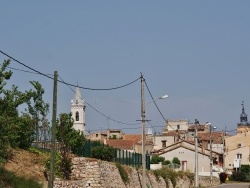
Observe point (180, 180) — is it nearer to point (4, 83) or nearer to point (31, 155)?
point (31, 155)

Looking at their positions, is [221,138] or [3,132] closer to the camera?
[3,132]

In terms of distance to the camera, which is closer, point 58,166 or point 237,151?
point 58,166

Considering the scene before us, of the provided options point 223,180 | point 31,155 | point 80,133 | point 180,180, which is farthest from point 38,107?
point 223,180

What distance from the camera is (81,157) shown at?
125ft

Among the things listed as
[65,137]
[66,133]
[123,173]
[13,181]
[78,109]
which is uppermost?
[78,109]

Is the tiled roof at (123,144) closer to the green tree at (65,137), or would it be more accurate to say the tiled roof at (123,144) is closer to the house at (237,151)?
the house at (237,151)

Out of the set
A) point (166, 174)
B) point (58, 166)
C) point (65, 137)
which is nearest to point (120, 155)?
point (65, 137)

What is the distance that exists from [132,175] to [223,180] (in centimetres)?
4994

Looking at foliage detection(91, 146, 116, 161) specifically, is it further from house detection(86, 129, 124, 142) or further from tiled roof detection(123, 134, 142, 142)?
tiled roof detection(123, 134, 142, 142)

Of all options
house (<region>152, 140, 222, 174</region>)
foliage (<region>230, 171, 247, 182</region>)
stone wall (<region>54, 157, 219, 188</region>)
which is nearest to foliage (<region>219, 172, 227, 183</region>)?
house (<region>152, 140, 222, 174</region>)

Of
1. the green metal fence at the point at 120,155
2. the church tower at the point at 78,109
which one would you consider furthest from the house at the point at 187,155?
the church tower at the point at 78,109

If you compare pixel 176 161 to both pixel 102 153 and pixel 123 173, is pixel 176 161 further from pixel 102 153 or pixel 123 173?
pixel 102 153

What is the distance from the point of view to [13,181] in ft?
94.0


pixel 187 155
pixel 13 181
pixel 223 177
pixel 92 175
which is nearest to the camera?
pixel 13 181
